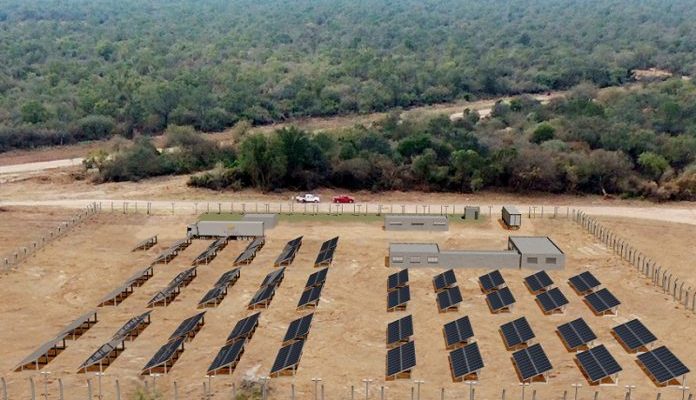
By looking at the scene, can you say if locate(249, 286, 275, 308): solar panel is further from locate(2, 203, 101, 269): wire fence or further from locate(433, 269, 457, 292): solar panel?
locate(2, 203, 101, 269): wire fence

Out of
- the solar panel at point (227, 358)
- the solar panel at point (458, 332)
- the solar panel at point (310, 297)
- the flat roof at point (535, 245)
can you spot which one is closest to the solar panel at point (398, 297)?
the solar panel at point (458, 332)

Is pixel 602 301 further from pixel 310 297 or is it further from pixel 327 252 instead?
pixel 327 252

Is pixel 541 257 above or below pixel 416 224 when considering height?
below

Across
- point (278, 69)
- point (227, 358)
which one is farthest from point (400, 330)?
point (278, 69)

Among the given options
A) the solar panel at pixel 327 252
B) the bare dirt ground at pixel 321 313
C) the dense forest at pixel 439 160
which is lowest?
the bare dirt ground at pixel 321 313

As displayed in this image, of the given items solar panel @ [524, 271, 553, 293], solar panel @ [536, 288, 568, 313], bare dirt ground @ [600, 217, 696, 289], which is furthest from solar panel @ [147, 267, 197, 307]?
bare dirt ground @ [600, 217, 696, 289]

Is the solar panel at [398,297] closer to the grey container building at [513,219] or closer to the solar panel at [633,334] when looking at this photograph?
the solar panel at [633,334]
